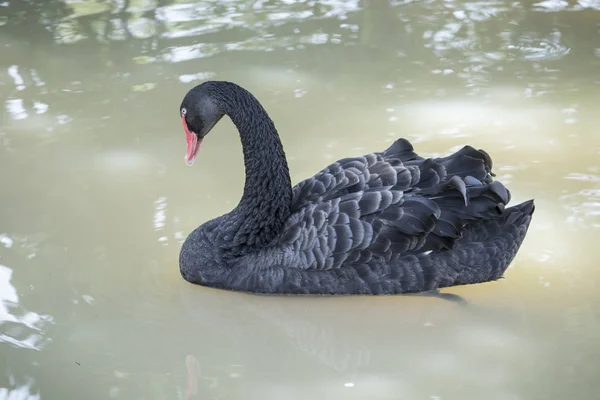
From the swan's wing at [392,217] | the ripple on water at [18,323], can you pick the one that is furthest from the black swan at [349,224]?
the ripple on water at [18,323]

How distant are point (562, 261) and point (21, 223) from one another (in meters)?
2.59

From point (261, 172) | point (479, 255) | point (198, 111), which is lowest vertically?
point (479, 255)

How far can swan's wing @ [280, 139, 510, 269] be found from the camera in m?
4.07

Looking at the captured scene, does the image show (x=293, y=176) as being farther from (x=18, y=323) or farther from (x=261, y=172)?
(x=18, y=323)

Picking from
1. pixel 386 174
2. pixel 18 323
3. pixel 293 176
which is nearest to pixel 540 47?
pixel 293 176

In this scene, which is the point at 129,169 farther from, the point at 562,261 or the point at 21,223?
the point at 562,261

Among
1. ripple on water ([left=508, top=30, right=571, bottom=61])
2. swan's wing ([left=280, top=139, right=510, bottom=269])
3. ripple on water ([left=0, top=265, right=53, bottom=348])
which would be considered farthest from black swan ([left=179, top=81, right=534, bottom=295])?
ripple on water ([left=508, top=30, right=571, bottom=61])

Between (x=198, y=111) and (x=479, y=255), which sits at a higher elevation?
(x=198, y=111)

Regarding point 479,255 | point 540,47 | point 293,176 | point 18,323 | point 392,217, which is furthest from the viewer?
point 540,47

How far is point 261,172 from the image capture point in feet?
14.1

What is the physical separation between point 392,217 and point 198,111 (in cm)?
98

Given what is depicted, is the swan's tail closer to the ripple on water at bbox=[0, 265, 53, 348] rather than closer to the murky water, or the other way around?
the murky water

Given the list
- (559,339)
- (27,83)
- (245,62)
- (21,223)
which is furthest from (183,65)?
(559,339)

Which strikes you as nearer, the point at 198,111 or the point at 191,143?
the point at 198,111
